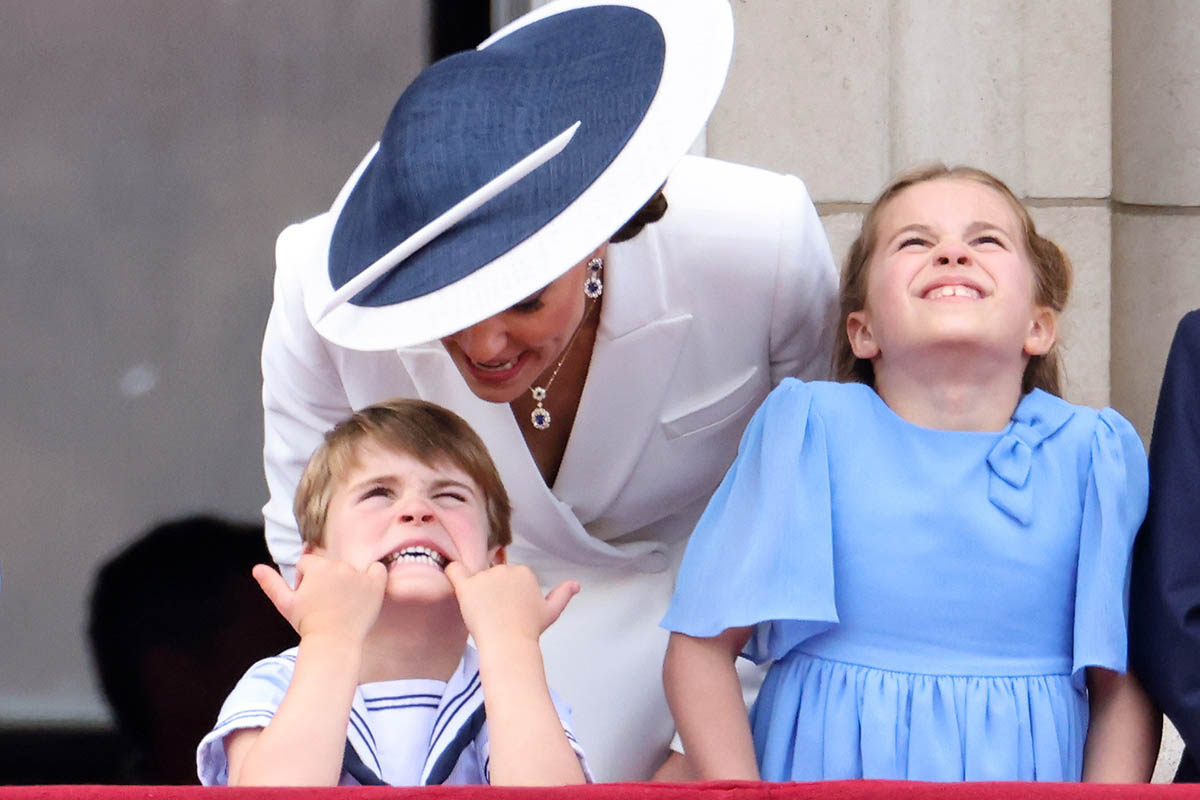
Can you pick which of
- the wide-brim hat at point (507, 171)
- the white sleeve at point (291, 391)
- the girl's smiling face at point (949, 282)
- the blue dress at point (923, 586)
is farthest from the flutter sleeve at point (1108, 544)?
the white sleeve at point (291, 391)

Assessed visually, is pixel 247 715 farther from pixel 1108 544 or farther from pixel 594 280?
pixel 1108 544

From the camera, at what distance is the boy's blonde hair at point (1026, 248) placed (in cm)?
202

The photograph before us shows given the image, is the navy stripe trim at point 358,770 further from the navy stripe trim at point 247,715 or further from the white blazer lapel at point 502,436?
the white blazer lapel at point 502,436

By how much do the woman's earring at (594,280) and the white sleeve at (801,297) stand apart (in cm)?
22

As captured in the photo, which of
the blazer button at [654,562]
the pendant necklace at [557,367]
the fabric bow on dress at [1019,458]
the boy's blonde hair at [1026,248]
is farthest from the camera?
the blazer button at [654,562]

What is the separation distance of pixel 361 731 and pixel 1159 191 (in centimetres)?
210

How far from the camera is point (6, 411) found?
3.67 meters

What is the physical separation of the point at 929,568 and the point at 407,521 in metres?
0.54

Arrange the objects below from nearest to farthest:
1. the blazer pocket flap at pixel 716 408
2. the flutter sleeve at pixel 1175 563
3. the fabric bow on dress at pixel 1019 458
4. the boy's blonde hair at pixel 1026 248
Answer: the flutter sleeve at pixel 1175 563
the fabric bow on dress at pixel 1019 458
the boy's blonde hair at pixel 1026 248
the blazer pocket flap at pixel 716 408

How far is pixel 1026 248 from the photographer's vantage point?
199cm

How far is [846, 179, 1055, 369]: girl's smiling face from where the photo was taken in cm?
186

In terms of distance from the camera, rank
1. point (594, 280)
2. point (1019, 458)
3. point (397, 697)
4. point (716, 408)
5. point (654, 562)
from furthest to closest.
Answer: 1. point (654, 562)
2. point (716, 408)
3. point (594, 280)
4. point (1019, 458)
5. point (397, 697)

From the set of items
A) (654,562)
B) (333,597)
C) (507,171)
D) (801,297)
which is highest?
(507,171)

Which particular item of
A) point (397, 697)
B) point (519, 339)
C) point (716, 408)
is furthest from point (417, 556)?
point (716, 408)
